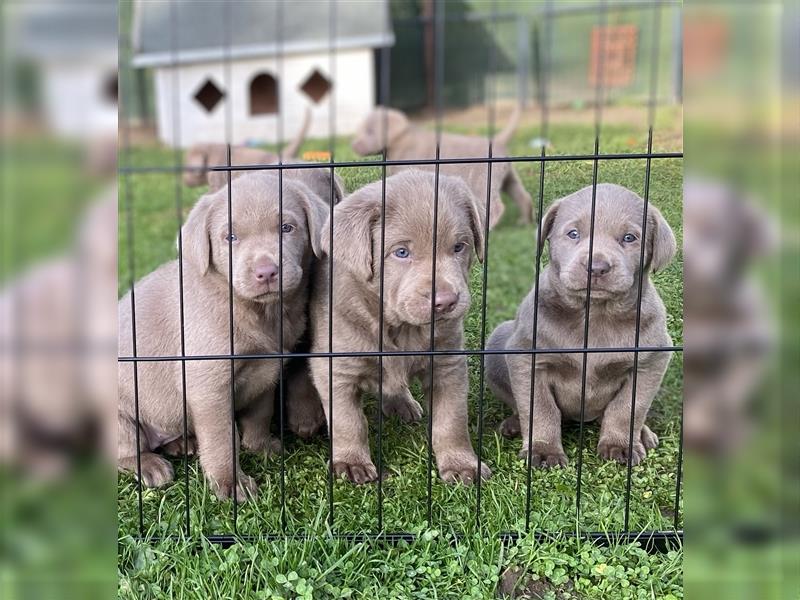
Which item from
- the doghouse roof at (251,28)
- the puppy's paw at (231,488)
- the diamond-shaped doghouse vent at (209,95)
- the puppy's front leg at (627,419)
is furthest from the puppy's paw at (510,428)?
the diamond-shaped doghouse vent at (209,95)

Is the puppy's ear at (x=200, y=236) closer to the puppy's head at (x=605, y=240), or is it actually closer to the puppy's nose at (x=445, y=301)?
the puppy's nose at (x=445, y=301)

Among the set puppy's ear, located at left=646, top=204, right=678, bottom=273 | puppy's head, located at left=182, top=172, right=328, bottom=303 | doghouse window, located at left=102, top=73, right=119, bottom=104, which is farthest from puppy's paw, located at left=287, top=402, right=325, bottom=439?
doghouse window, located at left=102, top=73, right=119, bottom=104

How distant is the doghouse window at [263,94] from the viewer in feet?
34.8

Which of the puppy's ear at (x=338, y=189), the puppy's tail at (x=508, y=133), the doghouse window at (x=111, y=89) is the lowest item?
the doghouse window at (x=111, y=89)

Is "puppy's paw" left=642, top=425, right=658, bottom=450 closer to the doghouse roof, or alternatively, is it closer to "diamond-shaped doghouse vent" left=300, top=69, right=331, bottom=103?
the doghouse roof

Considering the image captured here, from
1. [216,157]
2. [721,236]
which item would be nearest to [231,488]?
[721,236]

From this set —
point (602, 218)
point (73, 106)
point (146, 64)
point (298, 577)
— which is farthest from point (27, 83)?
point (146, 64)

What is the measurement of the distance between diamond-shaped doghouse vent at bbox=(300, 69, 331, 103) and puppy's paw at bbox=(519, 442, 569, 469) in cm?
841

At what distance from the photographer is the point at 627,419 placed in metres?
3.29

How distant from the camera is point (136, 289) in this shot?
3398 millimetres

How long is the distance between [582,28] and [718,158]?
36.9 ft

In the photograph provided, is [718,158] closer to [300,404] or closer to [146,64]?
[300,404]

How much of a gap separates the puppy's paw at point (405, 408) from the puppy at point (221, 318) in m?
0.69

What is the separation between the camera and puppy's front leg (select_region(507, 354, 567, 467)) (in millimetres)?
3217
